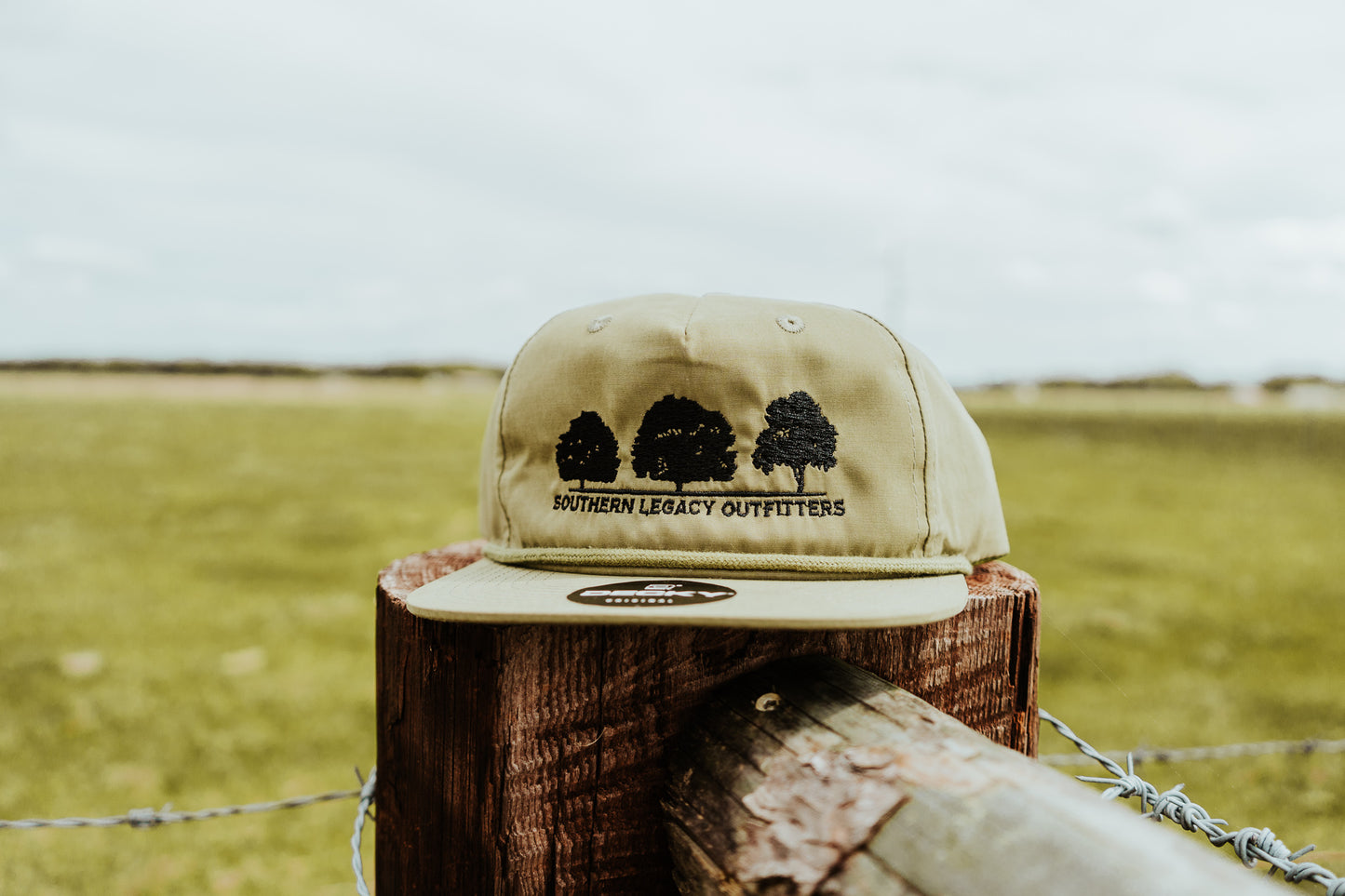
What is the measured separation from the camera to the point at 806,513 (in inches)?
46.1

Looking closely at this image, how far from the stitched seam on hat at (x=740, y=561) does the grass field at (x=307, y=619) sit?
59 centimetres

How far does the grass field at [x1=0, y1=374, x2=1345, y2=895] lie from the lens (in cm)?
370

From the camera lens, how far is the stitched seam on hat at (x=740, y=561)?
44.7 inches

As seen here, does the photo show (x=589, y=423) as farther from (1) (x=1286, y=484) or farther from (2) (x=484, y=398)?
(2) (x=484, y=398)

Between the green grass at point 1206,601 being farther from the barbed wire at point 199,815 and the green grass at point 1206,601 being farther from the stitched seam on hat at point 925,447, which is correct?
the barbed wire at point 199,815

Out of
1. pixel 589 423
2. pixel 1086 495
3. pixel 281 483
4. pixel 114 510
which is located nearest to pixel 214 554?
pixel 114 510

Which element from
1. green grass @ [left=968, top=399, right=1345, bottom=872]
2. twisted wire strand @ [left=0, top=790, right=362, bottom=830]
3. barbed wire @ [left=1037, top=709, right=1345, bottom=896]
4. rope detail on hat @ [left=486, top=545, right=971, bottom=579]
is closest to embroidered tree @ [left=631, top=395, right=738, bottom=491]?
rope detail on hat @ [left=486, top=545, right=971, bottom=579]

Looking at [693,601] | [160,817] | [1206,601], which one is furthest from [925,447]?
[1206,601]

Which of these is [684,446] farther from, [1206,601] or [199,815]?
[1206,601]

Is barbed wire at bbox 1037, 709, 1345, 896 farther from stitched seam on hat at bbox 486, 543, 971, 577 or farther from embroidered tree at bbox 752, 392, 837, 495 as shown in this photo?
embroidered tree at bbox 752, 392, 837, 495

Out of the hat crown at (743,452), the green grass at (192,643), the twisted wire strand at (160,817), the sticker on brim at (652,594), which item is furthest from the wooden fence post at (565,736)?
the green grass at (192,643)

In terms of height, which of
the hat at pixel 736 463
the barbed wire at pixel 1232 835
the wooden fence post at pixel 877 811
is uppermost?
the hat at pixel 736 463

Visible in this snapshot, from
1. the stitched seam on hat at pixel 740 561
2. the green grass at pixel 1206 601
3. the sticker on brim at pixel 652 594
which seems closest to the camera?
the sticker on brim at pixel 652 594

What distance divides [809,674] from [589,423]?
50cm
